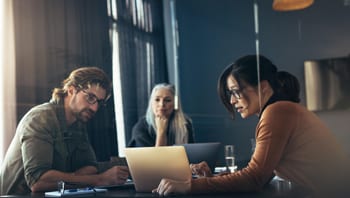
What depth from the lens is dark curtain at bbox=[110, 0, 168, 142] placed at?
3273 millimetres

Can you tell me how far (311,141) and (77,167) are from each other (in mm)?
1104

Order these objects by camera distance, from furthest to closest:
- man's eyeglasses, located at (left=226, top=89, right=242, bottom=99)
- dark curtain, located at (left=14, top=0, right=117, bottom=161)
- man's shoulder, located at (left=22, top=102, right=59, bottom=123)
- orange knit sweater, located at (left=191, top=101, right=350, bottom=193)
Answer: dark curtain, located at (left=14, top=0, right=117, bottom=161)
man's shoulder, located at (left=22, top=102, right=59, bottom=123)
man's eyeglasses, located at (left=226, top=89, right=242, bottom=99)
orange knit sweater, located at (left=191, top=101, right=350, bottom=193)

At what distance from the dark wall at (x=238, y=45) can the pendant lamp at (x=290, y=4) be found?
3 cm

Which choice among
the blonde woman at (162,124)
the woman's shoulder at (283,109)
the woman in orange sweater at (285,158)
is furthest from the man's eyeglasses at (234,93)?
the blonde woman at (162,124)

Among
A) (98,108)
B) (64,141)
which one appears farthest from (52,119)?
(98,108)

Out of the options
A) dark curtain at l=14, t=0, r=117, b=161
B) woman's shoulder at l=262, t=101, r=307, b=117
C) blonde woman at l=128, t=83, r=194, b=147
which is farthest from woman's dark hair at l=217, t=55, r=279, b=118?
blonde woman at l=128, t=83, r=194, b=147

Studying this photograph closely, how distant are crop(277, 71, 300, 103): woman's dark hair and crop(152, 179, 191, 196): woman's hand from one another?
50cm

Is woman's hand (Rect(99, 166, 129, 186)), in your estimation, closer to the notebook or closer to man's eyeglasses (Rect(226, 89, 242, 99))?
the notebook

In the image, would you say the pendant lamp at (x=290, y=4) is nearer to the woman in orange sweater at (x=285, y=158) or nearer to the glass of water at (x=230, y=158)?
the glass of water at (x=230, y=158)

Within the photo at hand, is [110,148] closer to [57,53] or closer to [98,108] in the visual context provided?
[98,108]

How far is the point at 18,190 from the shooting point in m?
2.02

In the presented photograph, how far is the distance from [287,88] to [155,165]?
2.24 ft

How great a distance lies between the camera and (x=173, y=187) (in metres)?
1.50

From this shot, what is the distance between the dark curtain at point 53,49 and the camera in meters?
2.33
